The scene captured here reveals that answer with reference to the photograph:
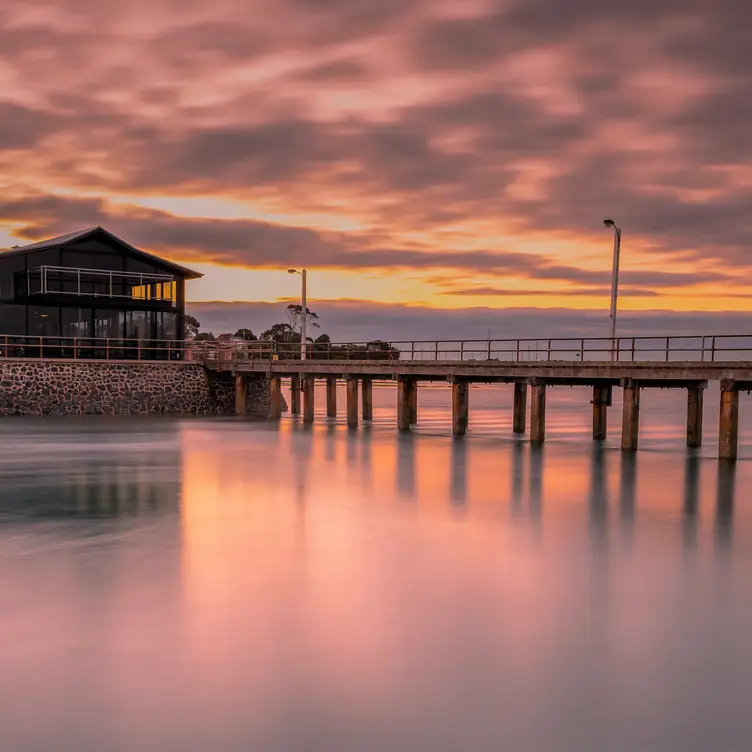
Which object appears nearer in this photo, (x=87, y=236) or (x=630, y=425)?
(x=630, y=425)

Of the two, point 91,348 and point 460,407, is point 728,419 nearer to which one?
point 460,407

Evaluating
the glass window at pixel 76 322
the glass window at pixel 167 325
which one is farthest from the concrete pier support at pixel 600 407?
the glass window at pixel 76 322

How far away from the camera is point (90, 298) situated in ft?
147

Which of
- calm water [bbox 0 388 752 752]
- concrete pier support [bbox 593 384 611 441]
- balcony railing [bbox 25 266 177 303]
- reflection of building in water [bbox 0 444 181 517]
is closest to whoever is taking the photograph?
calm water [bbox 0 388 752 752]

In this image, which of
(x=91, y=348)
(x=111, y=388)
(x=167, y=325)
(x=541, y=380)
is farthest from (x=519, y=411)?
(x=91, y=348)

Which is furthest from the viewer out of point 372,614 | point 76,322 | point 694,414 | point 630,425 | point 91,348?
point 76,322

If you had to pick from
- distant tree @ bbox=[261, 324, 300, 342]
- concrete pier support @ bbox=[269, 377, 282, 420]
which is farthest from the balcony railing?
distant tree @ bbox=[261, 324, 300, 342]

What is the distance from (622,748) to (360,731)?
2.36m

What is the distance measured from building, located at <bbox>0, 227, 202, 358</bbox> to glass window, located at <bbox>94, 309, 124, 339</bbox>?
0.05m

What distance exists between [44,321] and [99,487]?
24495 mm

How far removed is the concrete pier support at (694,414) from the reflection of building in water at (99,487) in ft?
61.8

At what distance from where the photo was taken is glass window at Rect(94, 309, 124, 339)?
46.0m

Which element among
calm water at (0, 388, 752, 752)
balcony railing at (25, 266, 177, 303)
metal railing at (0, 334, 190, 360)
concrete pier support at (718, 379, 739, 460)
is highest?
balcony railing at (25, 266, 177, 303)

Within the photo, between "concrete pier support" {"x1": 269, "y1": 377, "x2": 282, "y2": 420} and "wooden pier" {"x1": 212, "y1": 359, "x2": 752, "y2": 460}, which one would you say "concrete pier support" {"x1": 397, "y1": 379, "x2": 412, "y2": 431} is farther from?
"concrete pier support" {"x1": 269, "y1": 377, "x2": 282, "y2": 420}
